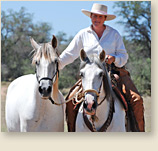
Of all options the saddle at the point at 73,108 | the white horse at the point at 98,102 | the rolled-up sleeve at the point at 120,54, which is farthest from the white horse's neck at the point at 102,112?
the rolled-up sleeve at the point at 120,54

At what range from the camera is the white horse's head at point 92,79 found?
8.82 ft

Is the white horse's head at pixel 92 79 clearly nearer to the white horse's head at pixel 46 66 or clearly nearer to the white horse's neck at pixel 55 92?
the white horse's head at pixel 46 66

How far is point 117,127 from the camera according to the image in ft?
9.83

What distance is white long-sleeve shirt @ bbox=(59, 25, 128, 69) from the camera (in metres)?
3.20

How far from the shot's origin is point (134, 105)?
3.20 meters

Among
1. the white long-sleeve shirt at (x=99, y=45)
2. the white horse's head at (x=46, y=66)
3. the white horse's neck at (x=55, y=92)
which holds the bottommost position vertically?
the white horse's neck at (x=55, y=92)

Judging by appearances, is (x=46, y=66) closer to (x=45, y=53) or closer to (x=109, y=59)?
(x=45, y=53)

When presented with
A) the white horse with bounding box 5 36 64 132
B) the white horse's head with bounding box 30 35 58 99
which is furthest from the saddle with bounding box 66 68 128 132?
the white horse's head with bounding box 30 35 58 99

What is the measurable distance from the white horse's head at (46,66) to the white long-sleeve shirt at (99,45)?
21cm

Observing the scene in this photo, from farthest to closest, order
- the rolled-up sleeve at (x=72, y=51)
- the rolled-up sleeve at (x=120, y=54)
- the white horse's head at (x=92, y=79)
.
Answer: the rolled-up sleeve at (x=72, y=51), the rolled-up sleeve at (x=120, y=54), the white horse's head at (x=92, y=79)

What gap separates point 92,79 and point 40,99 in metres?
0.57

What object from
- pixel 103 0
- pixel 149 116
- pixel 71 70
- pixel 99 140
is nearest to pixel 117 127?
pixel 99 140

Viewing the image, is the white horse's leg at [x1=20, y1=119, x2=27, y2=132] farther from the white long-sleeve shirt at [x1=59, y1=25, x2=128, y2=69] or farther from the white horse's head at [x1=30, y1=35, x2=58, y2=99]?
the white long-sleeve shirt at [x1=59, y1=25, x2=128, y2=69]

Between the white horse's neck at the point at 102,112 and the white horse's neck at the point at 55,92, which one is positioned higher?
the white horse's neck at the point at 55,92
